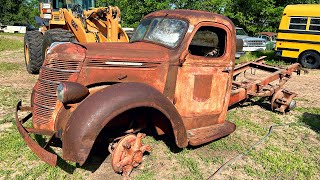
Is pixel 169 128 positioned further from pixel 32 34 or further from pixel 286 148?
pixel 32 34

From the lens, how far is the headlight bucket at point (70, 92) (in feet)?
9.82

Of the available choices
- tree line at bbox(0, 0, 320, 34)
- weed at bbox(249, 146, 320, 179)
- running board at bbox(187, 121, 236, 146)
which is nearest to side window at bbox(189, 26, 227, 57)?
running board at bbox(187, 121, 236, 146)

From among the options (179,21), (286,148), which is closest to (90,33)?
(179,21)

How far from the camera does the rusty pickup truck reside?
301cm

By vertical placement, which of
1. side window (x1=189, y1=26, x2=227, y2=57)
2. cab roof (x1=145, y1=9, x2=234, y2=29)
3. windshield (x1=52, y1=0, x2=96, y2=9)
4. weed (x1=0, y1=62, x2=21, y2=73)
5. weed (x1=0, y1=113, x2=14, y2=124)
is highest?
windshield (x1=52, y1=0, x2=96, y2=9)

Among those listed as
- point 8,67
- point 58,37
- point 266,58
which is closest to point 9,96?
point 58,37

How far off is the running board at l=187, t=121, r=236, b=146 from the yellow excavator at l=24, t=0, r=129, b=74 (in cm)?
406

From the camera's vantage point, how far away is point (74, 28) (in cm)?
753

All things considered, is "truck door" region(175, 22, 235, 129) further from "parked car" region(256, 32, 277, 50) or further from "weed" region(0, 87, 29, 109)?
"parked car" region(256, 32, 277, 50)

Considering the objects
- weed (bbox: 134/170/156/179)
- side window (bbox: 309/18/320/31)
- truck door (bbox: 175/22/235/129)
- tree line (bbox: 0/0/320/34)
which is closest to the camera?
weed (bbox: 134/170/156/179)

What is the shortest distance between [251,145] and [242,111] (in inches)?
66.3

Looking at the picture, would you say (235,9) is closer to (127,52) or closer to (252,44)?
(252,44)

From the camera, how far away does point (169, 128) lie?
3.68 meters

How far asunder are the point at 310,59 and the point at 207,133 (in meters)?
10.3
